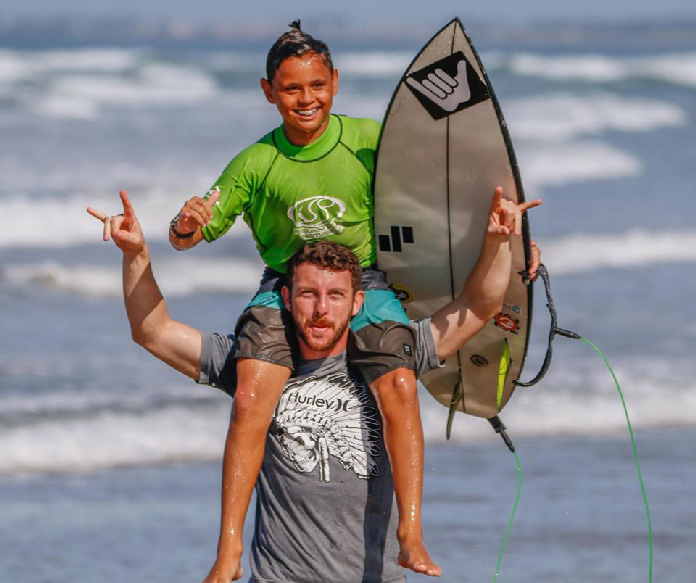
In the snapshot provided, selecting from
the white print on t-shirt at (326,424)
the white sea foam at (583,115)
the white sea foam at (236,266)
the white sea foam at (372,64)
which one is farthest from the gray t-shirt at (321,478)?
the white sea foam at (372,64)

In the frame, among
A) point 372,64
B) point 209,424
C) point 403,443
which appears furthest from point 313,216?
point 372,64

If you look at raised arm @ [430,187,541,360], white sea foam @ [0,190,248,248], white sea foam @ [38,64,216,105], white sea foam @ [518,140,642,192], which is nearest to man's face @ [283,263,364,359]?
raised arm @ [430,187,541,360]

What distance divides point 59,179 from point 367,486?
15666 mm

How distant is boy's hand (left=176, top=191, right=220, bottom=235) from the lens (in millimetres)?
4426

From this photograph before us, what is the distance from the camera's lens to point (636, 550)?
22.5ft

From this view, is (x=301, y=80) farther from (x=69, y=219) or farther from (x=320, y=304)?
(x=69, y=219)

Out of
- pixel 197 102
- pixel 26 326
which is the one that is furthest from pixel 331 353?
pixel 197 102

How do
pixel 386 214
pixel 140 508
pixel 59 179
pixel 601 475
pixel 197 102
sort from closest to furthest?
pixel 386 214 < pixel 140 508 < pixel 601 475 < pixel 59 179 < pixel 197 102

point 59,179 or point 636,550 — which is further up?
point 59,179

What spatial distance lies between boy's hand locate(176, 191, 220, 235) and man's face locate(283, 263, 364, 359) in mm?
350

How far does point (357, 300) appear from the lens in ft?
14.9

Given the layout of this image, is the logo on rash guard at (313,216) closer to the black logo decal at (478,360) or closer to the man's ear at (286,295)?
the man's ear at (286,295)

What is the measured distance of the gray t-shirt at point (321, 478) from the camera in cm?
464

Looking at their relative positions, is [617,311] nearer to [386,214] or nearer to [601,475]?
[601,475]
